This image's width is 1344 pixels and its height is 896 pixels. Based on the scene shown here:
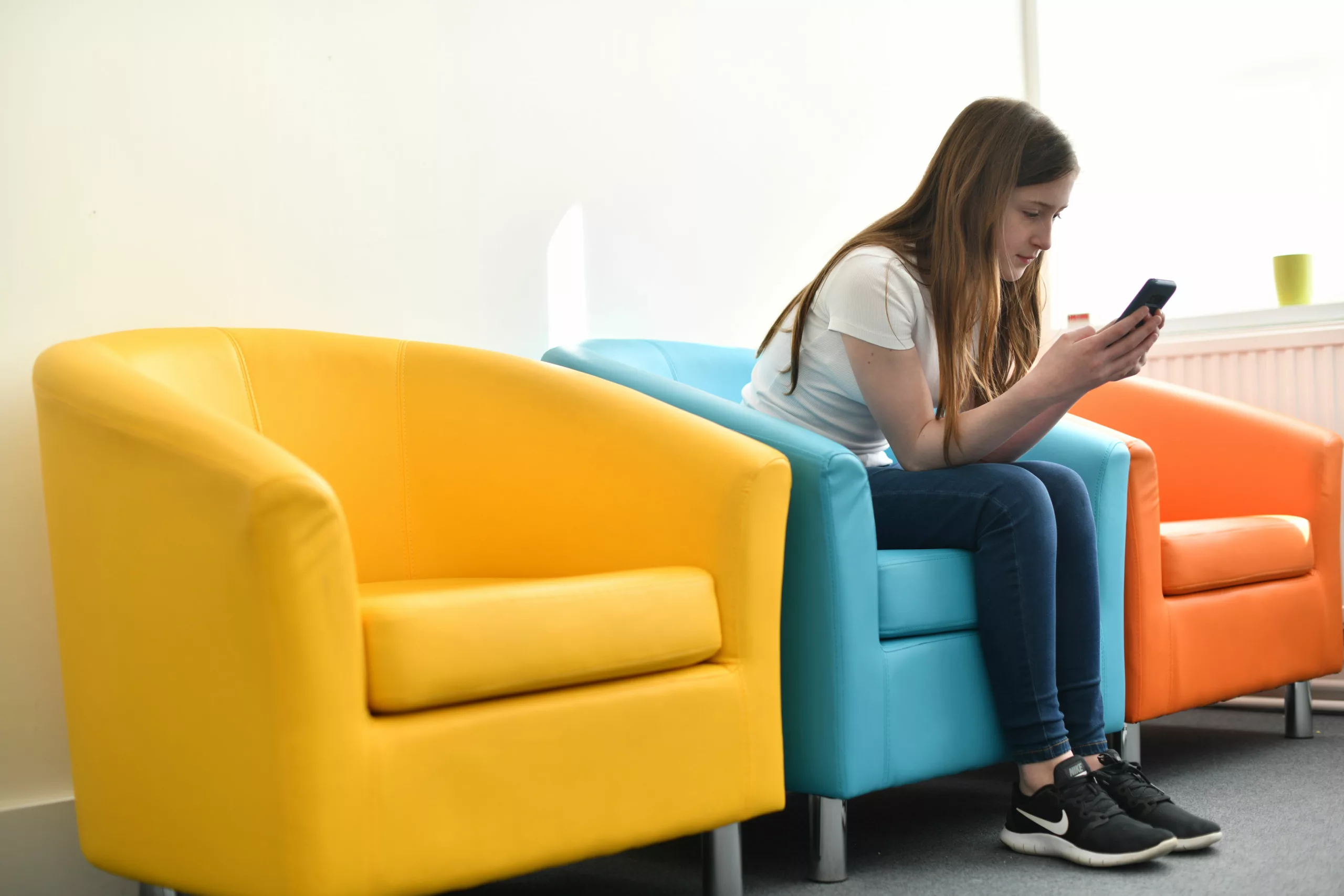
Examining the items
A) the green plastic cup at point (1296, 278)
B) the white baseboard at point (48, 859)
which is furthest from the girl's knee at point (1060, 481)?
the green plastic cup at point (1296, 278)

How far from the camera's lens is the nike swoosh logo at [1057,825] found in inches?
60.0

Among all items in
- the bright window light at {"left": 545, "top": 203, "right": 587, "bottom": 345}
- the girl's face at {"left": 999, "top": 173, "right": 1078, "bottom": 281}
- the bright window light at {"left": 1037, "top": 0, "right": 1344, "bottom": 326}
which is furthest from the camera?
→ the bright window light at {"left": 1037, "top": 0, "right": 1344, "bottom": 326}

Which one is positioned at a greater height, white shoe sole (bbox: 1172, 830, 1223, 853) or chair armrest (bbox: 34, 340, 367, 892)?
chair armrest (bbox: 34, 340, 367, 892)

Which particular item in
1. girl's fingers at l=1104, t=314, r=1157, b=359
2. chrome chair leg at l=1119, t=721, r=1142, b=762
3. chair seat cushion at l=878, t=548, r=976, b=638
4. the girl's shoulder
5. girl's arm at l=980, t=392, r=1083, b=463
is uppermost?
the girl's shoulder

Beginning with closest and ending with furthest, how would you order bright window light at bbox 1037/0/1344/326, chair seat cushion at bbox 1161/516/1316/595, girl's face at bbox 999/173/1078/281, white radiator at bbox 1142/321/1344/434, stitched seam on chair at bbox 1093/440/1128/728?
girl's face at bbox 999/173/1078/281 < stitched seam on chair at bbox 1093/440/1128/728 < chair seat cushion at bbox 1161/516/1316/595 < white radiator at bbox 1142/321/1344/434 < bright window light at bbox 1037/0/1344/326

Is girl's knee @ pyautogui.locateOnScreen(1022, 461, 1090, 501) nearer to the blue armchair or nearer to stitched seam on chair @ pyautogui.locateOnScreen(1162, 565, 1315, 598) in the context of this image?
the blue armchair

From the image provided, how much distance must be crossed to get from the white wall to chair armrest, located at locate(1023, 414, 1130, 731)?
0.94 m

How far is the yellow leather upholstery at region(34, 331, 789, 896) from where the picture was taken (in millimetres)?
1091

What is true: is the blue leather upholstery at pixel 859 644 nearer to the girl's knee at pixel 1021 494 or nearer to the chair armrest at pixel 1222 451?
the girl's knee at pixel 1021 494

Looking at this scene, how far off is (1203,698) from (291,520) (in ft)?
5.14

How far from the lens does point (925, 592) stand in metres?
1.58

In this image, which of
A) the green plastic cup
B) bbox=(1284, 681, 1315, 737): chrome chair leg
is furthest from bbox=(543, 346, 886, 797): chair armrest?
the green plastic cup

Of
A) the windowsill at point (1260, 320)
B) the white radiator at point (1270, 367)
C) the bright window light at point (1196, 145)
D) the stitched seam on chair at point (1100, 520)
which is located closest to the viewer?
the stitched seam on chair at point (1100, 520)

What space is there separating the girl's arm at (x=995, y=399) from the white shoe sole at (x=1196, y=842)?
1.77 feet
